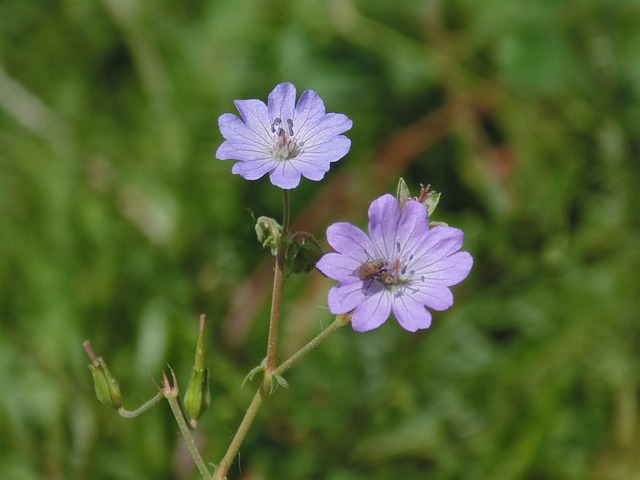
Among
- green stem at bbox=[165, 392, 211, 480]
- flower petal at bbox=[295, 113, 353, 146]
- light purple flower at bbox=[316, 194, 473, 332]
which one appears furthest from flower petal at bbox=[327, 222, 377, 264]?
green stem at bbox=[165, 392, 211, 480]

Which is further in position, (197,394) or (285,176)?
(197,394)

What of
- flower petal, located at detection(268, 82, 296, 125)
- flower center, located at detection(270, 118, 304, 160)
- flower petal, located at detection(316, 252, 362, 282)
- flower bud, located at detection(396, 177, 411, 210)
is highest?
flower petal, located at detection(268, 82, 296, 125)

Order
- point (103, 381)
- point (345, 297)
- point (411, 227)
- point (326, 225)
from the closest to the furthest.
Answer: point (345, 297), point (411, 227), point (103, 381), point (326, 225)

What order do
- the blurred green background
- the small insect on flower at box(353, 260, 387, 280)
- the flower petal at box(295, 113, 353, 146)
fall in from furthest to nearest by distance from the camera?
the blurred green background → the flower petal at box(295, 113, 353, 146) → the small insect on flower at box(353, 260, 387, 280)

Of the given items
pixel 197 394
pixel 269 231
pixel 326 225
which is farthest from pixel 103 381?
pixel 326 225

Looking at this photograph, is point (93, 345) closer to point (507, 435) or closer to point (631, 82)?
point (507, 435)

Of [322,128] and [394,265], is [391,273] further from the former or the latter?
[322,128]

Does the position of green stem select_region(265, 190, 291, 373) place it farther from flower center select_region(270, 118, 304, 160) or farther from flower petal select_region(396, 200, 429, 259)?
flower petal select_region(396, 200, 429, 259)

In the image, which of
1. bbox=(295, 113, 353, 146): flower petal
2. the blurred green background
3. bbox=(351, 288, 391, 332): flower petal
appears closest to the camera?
bbox=(351, 288, 391, 332): flower petal
